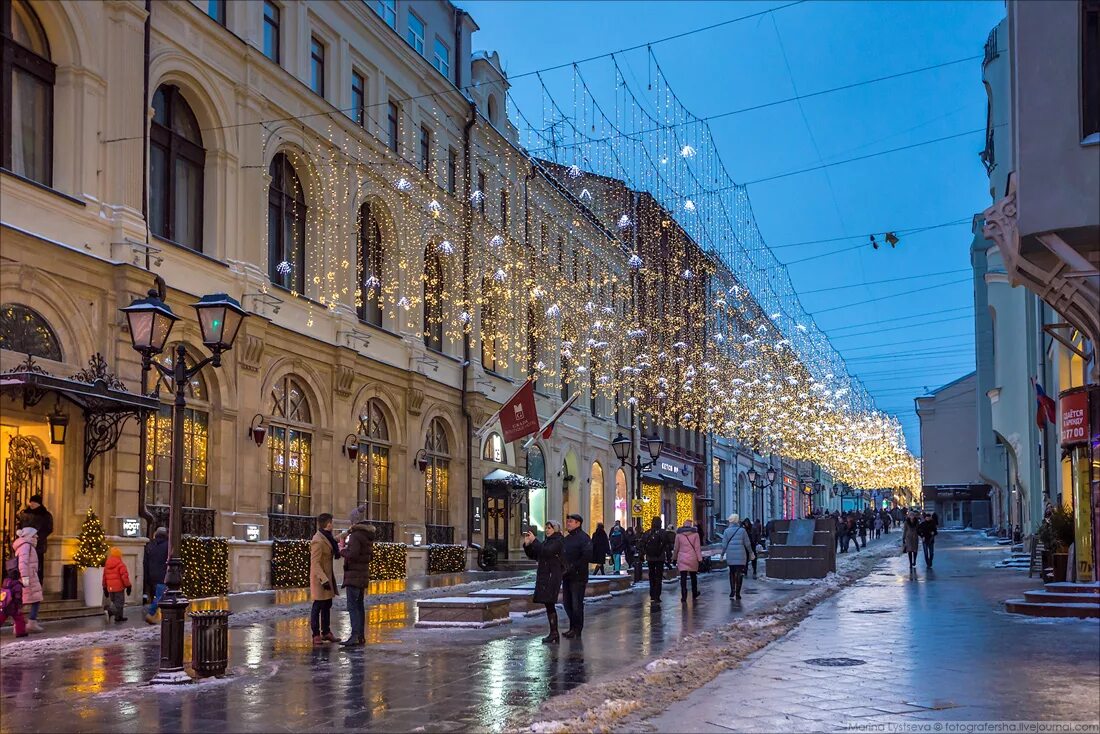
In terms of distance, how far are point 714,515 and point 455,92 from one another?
4455cm

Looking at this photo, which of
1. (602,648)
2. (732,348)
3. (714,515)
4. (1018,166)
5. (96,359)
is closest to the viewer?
(602,648)

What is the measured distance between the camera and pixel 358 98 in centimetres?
3359

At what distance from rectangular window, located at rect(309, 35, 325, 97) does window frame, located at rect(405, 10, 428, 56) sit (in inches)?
190

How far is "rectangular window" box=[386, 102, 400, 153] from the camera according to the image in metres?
34.8

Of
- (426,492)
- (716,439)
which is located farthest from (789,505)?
(426,492)

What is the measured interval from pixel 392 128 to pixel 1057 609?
23.9m

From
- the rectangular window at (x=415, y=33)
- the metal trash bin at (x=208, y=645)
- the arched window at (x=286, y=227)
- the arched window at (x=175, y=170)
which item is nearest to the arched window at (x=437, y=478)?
the arched window at (x=286, y=227)

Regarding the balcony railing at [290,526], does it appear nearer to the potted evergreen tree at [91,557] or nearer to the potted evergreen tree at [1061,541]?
the potted evergreen tree at [91,557]

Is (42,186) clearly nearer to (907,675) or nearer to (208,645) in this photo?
(208,645)

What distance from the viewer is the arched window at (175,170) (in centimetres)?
2472

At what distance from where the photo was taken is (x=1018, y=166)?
17.8 m

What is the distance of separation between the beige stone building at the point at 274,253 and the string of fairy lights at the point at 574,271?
0.15 metres

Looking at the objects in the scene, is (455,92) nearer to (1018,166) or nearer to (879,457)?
(1018,166)

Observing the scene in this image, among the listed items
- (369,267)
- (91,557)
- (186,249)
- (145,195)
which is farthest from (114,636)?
(369,267)
